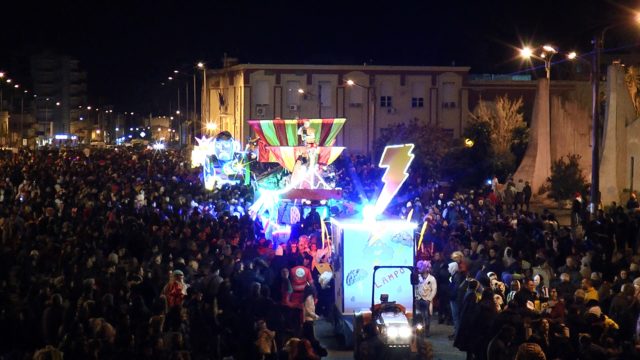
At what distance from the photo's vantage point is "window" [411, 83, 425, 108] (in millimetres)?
57531

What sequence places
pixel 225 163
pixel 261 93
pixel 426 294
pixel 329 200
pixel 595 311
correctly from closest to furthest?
pixel 595 311 → pixel 426 294 → pixel 329 200 → pixel 225 163 → pixel 261 93

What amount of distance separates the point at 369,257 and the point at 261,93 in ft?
149

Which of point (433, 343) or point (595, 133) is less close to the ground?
point (595, 133)

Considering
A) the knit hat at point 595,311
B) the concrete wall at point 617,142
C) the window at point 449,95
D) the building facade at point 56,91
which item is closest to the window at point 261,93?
the window at point 449,95

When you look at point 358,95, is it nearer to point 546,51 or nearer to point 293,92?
point 293,92

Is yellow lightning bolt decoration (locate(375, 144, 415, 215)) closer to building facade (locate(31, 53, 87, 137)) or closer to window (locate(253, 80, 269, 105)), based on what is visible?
window (locate(253, 80, 269, 105))

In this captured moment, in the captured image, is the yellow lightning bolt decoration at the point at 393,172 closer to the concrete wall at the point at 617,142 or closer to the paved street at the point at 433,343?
the paved street at the point at 433,343

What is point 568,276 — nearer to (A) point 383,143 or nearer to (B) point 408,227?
(B) point 408,227

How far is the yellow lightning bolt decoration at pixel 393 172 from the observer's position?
13477 millimetres

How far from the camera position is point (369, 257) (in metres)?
13.2

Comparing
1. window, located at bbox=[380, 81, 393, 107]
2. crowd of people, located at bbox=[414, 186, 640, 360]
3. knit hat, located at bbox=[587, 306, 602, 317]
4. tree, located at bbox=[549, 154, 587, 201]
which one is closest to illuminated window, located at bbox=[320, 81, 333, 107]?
window, located at bbox=[380, 81, 393, 107]

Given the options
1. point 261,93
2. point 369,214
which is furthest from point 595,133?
point 261,93

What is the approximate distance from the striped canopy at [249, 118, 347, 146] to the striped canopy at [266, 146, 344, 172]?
0.99 feet

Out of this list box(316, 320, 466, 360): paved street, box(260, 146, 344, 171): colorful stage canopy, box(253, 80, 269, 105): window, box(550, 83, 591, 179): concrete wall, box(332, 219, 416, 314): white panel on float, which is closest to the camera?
box(316, 320, 466, 360): paved street
